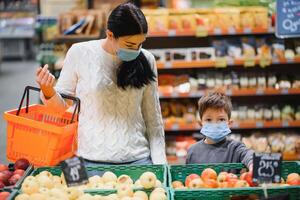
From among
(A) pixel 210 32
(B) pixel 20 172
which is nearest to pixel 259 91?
(A) pixel 210 32

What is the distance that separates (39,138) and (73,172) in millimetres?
713

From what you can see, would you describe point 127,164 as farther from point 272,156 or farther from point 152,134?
point 272,156

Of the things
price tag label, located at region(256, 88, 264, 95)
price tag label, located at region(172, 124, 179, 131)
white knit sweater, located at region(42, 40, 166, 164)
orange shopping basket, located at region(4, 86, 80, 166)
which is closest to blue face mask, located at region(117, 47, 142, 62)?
white knit sweater, located at region(42, 40, 166, 164)

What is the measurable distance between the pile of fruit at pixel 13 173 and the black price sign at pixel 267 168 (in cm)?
129

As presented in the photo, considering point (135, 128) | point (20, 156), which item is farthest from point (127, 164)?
point (20, 156)

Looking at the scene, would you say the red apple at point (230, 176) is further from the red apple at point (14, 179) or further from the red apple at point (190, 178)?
the red apple at point (14, 179)

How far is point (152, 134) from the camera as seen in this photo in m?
3.56

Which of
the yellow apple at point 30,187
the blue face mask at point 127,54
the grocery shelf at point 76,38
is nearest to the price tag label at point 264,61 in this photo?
the grocery shelf at point 76,38

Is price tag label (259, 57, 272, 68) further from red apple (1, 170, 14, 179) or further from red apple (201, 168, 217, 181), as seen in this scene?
red apple (1, 170, 14, 179)

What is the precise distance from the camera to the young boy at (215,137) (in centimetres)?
368

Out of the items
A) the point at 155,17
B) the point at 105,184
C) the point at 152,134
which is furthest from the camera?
the point at 155,17

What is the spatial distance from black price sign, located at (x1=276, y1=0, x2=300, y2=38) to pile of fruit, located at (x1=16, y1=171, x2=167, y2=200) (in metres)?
3.46

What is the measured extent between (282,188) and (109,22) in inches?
52.2

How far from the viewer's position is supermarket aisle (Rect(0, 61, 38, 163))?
10.4 metres
